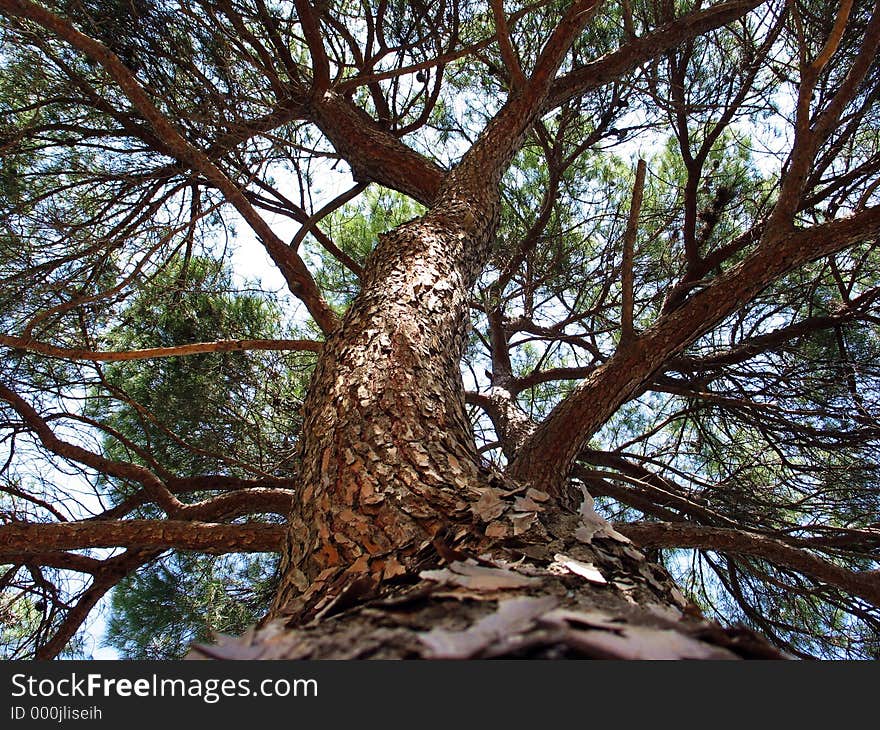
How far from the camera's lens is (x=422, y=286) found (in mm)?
1257

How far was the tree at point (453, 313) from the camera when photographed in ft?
2.58

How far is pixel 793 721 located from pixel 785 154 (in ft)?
10.2

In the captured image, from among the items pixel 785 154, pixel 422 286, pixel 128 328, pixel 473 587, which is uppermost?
pixel 785 154

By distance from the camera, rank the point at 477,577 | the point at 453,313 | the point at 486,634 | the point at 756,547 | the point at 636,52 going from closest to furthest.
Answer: the point at 486,634 → the point at 477,577 → the point at 453,313 → the point at 756,547 → the point at 636,52

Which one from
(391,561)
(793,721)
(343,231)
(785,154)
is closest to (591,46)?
(785,154)

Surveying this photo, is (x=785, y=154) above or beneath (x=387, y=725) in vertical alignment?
above

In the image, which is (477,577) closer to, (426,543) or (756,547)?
(426,543)

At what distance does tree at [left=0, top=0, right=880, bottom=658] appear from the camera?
0.79 m

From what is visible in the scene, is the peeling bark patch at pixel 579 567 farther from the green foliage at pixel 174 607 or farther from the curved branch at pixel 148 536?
the green foliage at pixel 174 607

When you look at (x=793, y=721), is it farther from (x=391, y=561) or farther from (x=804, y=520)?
(x=804, y=520)

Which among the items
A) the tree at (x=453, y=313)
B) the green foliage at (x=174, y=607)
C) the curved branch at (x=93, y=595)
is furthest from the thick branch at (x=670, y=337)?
the green foliage at (x=174, y=607)

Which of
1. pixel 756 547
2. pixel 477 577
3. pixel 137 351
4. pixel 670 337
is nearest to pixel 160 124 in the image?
pixel 137 351

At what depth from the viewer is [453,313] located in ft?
4.14

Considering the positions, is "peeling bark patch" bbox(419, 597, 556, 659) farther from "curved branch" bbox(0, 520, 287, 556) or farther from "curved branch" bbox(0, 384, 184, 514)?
"curved branch" bbox(0, 384, 184, 514)
